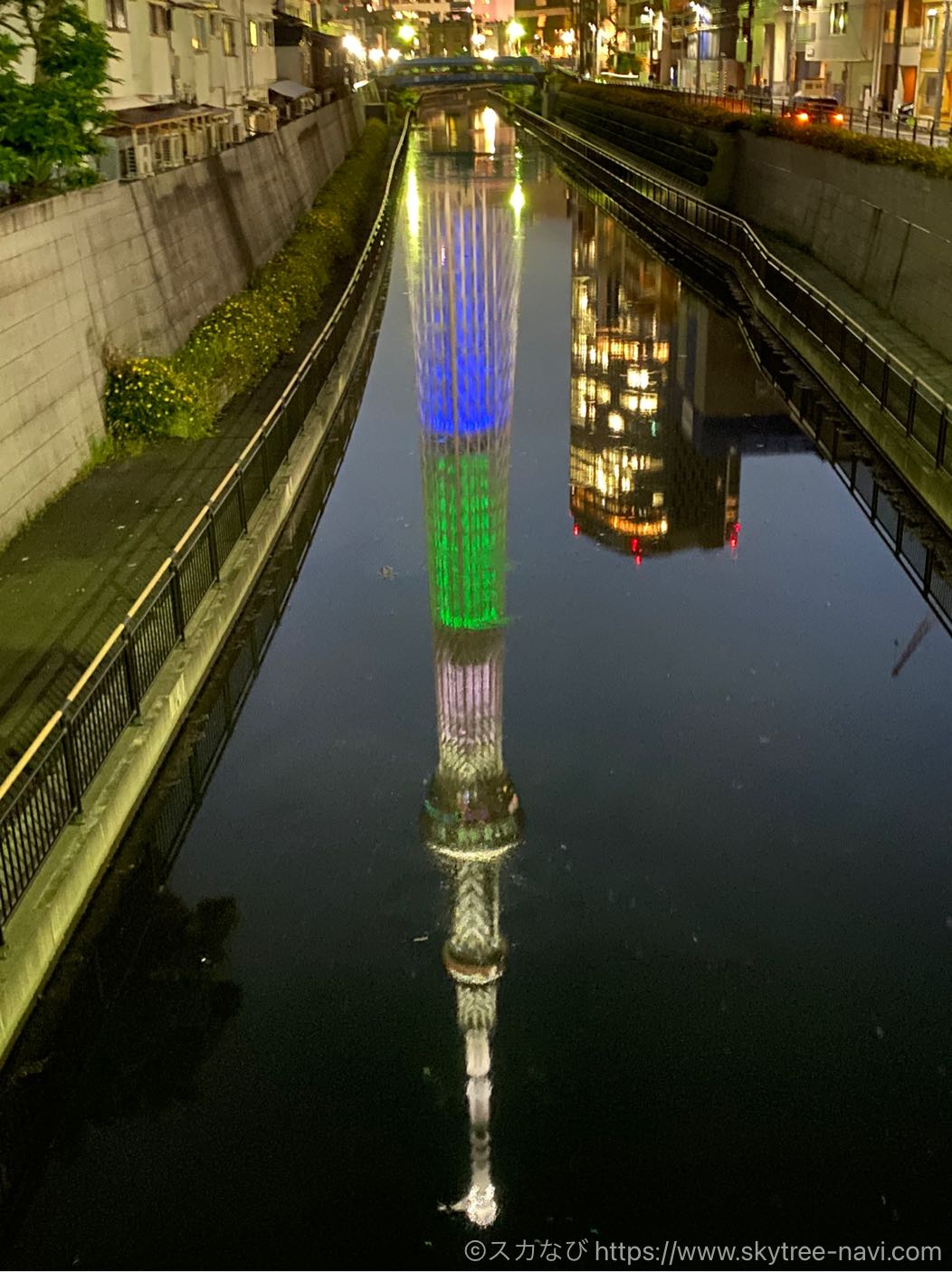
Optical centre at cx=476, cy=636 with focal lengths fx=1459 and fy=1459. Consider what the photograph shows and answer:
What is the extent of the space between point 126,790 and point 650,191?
175 ft

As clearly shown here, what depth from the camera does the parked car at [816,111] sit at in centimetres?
5572

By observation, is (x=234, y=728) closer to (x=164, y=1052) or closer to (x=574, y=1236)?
(x=164, y=1052)

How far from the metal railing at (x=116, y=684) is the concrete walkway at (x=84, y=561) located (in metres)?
0.56

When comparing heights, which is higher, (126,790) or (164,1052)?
(126,790)

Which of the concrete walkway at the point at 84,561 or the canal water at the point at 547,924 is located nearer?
the canal water at the point at 547,924

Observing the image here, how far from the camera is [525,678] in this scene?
16.7m

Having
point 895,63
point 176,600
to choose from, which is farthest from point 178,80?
point 895,63

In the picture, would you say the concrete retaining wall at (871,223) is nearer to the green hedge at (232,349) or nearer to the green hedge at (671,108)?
the green hedge at (671,108)

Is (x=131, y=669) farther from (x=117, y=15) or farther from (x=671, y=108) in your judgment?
(x=671, y=108)

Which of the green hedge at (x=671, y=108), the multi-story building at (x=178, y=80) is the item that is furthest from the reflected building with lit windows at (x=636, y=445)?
the green hedge at (x=671, y=108)

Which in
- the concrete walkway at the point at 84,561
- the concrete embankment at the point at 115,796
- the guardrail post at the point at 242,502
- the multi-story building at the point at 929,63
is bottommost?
the concrete embankment at the point at 115,796

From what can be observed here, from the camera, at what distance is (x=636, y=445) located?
2691cm

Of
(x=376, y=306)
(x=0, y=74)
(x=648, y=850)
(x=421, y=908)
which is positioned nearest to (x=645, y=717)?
(x=648, y=850)

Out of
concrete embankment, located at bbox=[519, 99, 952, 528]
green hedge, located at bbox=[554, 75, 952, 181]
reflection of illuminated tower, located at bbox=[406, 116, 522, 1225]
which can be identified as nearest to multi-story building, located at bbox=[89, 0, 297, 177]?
reflection of illuminated tower, located at bbox=[406, 116, 522, 1225]
